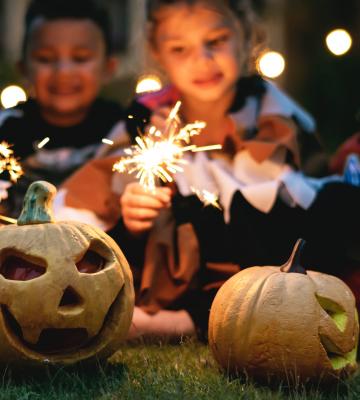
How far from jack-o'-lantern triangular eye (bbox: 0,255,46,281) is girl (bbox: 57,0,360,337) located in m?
0.77

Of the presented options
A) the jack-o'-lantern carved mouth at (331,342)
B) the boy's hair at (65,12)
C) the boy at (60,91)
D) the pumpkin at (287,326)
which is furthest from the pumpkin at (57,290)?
the boy's hair at (65,12)

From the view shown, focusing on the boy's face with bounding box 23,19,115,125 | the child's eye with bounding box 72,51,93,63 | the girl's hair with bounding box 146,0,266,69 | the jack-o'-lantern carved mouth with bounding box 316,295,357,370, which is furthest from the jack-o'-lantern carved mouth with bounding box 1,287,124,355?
the child's eye with bounding box 72,51,93,63

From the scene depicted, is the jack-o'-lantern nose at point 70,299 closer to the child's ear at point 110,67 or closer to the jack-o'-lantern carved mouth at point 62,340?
the jack-o'-lantern carved mouth at point 62,340

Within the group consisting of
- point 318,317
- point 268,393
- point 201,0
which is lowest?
point 268,393

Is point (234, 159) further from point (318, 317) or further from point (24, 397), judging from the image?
point (24, 397)

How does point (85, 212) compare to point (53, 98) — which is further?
point (53, 98)

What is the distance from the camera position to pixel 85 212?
3.56m

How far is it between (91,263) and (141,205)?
64cm

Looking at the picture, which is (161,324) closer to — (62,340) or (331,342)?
(62,340)

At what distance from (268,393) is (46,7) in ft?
8.66

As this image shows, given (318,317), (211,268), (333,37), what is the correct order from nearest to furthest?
(318,317)
(211,268)
(333,37)

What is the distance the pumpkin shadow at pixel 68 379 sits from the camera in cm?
242

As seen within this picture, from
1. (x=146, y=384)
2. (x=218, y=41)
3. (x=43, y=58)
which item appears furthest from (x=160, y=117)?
(x=146, y=384)

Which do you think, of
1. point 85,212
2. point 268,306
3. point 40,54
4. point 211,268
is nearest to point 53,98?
point 40,54
